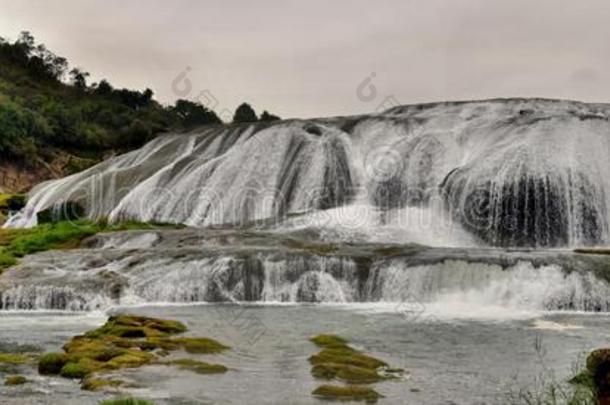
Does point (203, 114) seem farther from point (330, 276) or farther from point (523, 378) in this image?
point (523, 378)

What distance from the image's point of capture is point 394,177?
156 ft

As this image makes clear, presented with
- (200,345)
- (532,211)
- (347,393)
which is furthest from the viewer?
(532,211)

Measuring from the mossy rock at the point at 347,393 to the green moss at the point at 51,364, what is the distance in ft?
17.3

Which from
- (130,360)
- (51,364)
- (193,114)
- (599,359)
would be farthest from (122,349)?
(193,114)

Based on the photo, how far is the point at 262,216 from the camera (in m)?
47.0

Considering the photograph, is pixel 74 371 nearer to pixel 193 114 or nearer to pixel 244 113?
pixel 244 113

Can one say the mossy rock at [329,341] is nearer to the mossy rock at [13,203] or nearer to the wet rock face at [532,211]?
the wet rock face at [532,211]

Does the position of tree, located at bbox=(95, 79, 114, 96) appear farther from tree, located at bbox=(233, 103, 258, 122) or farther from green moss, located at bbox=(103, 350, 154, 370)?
green moss, located at bbox=(103, 350, 154, 370)

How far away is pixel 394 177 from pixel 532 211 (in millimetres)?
9712

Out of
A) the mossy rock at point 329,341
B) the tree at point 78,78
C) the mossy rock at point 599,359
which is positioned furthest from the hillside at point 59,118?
the mossy rock at point 599,359

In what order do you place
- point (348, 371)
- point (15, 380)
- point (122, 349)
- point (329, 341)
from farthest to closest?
point (329, 341), point (122, 349), point (348, 371), point (15, 380)

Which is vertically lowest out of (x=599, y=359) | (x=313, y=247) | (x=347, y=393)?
(x=347, y=393)

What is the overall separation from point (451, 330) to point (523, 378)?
6.09 m

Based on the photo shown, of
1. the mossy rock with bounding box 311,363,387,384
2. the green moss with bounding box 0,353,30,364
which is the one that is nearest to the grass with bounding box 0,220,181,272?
the green moss with bounding box 0,353,30,364
